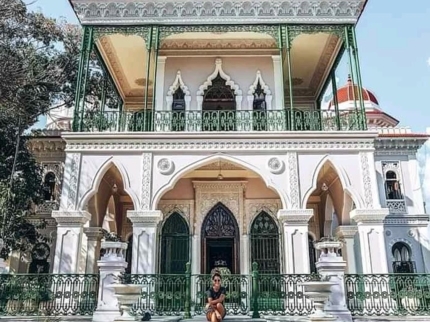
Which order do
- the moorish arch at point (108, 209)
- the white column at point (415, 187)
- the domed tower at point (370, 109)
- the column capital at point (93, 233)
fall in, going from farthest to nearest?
the domed tower at point (370, 109) < the white column at point (415, 187) < the column capital at point (93, 233) < the moorish arch at point (108, 209)

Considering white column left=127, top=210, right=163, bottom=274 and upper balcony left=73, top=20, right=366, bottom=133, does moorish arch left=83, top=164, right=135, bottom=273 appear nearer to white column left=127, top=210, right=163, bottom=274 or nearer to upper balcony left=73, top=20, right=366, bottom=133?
white column left=127, top=210, right=163, bottom=274

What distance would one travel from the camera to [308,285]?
915cm

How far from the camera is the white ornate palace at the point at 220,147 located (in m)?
11.8

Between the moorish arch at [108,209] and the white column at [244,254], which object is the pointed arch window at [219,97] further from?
the white column at [244,254]

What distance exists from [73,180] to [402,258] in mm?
14350

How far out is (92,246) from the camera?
14812 millimetres

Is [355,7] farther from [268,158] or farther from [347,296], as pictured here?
[347,296]

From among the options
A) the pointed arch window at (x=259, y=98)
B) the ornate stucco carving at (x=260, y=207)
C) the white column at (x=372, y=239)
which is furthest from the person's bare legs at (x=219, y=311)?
the pointed arch window at (x=259, y=98)

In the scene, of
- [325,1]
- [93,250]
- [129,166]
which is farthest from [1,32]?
[325,1]

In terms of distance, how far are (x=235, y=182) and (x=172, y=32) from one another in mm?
5138

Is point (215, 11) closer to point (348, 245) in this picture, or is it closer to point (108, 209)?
point (108, 209)

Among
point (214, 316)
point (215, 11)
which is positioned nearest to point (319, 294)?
point (214, 316)

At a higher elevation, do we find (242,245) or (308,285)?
(242,245)

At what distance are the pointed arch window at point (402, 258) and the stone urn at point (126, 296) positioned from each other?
13.6 metres
